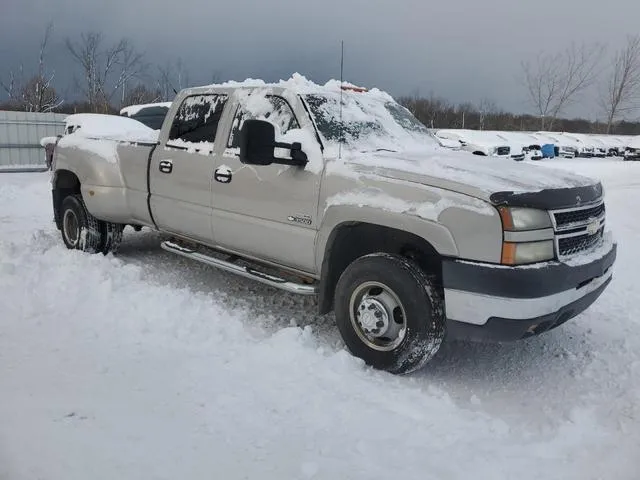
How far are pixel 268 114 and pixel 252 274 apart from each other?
4.38ft

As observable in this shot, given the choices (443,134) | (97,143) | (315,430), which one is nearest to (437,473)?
(315,430)

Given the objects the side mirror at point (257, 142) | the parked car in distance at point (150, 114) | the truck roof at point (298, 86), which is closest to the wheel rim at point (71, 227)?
the truck roof at point (298, 86)

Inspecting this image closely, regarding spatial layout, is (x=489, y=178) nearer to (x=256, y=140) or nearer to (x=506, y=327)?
(x=506, y=327)

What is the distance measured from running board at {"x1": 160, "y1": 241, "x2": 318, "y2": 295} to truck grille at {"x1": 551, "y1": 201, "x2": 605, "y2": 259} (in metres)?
1.73

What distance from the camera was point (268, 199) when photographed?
14.1ft

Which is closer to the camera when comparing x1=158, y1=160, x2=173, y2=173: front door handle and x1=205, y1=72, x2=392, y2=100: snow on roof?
x1=205, y1=72, x2=392, y2=100: snow on roof

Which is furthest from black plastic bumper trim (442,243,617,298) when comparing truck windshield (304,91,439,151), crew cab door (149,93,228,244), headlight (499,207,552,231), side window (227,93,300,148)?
crew cab door (149,93,228,244)

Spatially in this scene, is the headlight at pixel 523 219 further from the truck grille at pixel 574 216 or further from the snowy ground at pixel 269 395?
the snowy ground at pixel 269 395

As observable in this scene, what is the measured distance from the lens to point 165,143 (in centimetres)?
539

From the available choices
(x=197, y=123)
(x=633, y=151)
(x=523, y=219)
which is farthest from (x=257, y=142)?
(x=633, y=151)

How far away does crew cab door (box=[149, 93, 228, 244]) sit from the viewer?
4906 mm

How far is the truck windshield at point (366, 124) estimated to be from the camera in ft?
14.0

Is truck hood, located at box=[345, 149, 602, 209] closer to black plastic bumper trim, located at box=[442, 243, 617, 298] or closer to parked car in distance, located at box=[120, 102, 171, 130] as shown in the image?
black plastic bumper trim, located at box=[442, 243, 617, 298]

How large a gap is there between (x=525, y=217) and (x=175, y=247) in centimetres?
342
